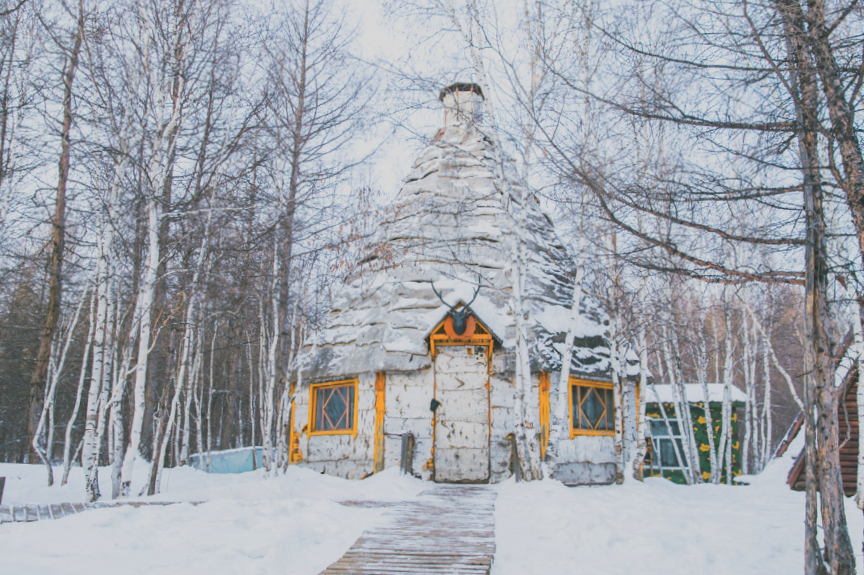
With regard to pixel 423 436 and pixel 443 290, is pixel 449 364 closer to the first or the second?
pixel 423 436

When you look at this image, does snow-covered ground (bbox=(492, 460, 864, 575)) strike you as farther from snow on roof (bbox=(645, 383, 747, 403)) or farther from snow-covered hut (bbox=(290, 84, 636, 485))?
snow on roof (bbox=(645, 383, 747, 403))

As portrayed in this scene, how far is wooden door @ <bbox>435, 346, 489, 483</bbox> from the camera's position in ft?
32.6

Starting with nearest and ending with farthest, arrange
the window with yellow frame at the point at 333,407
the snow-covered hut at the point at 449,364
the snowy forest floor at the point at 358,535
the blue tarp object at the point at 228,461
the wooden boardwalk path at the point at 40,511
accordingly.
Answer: the snowy forest floor at the point at 358,535
the wooden boardwalk path at the point at 40,511
the snow-covered hut at the point at 449,364
the window with yellow frame at the point at 333,407
the blue tarp object at the point at 228,461

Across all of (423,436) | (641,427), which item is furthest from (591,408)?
(423,436)

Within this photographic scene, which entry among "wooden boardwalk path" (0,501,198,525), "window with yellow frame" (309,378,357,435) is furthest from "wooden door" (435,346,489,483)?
"wooden boardwalk path" (0,501,198,525)

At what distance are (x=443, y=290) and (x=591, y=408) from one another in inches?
138

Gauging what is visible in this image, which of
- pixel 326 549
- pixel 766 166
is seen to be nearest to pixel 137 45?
pixel 326 549

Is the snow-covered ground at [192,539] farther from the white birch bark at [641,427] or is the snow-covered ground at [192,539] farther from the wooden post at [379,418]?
the white birch bark at [641,427]

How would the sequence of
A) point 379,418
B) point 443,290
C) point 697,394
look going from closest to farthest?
point 379,418 < point 443,290 < point 697,394

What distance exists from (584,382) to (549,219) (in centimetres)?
467

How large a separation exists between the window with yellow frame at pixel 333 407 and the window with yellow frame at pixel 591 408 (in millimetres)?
3945

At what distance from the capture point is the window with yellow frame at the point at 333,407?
34.9 ft

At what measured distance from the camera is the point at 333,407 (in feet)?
36.0

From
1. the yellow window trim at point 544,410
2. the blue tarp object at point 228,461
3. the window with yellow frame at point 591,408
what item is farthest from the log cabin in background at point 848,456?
the blue tarp object at point 228,461
